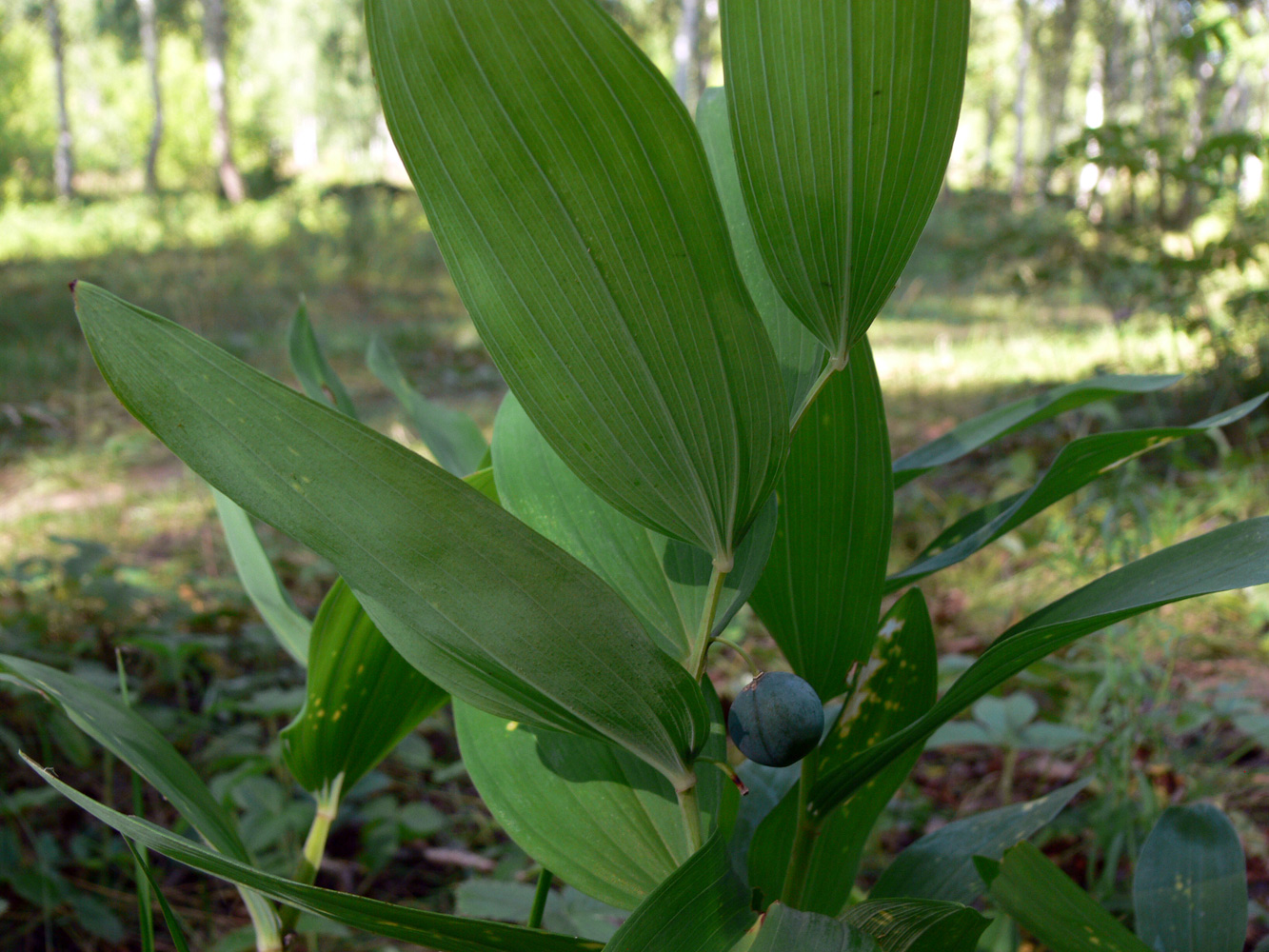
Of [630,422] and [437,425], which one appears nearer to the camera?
[630,422]

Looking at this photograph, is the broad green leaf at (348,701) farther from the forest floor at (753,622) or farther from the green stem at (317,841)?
the forest floor at (753,622)

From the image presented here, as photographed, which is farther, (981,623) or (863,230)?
(981,623)

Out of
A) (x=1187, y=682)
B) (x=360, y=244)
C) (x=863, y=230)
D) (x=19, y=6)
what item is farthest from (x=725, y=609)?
(x=19, y=6)

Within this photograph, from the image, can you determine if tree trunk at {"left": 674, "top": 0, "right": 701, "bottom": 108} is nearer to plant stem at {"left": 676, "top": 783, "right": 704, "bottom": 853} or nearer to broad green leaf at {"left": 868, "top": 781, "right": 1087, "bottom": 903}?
broad green leaf at {"left": 868, "top": 781, "right": 1087, "bottom": 903}

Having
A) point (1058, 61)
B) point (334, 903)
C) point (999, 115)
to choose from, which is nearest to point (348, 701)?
point (334, 903)

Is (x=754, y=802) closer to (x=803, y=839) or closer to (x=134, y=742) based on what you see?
(x=803, y=839)

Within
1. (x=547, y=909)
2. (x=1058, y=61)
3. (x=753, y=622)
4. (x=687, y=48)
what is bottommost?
(x=753, y=622)

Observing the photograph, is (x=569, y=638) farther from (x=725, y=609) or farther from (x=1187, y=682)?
(x=1187, y=682)
